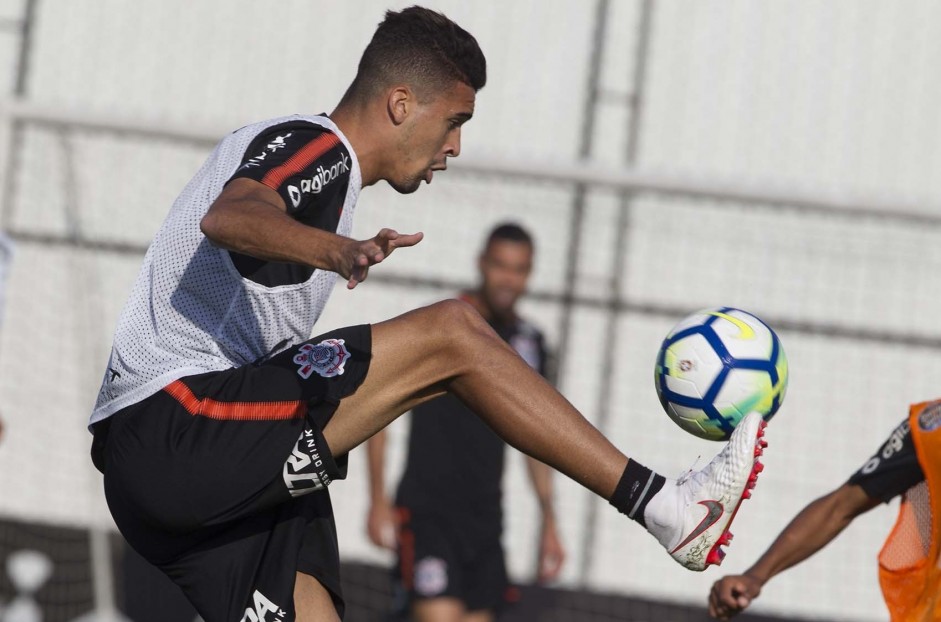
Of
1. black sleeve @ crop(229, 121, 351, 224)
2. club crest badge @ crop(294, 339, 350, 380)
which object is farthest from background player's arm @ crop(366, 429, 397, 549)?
black sleeve @ crop(229, 121, 351, 224)

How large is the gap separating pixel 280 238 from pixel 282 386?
577mm

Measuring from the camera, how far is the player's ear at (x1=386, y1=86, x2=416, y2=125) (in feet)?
12.3

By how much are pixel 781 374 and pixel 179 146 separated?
533cm

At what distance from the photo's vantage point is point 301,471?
3449 millimetres

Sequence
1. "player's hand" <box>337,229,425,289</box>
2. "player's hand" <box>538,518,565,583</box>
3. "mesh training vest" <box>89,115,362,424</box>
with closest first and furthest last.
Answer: "player's hand" <box>337,229,425,289</box>, "mesh training vest" <box>89,115,362,424</box>, "player's hand" <box>538,518,565,583</box>

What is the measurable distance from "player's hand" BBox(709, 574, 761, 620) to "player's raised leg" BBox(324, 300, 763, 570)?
69cm

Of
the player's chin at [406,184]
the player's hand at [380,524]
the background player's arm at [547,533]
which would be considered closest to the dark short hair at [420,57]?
the player's chin at [406,184]

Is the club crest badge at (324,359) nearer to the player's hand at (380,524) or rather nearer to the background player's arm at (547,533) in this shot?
the player's hand at (380,524)

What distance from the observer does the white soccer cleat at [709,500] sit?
3328 millimetres

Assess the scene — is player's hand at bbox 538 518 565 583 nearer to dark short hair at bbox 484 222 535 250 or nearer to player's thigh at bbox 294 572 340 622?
dark short hair at bbox 484 222 535 250

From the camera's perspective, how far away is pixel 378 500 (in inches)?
272

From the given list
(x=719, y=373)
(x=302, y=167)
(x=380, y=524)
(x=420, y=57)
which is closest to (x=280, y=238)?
(x=302, y=167)

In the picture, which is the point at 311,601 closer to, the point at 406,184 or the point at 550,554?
the point at 406,184

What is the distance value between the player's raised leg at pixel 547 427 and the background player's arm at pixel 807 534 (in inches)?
30.1
